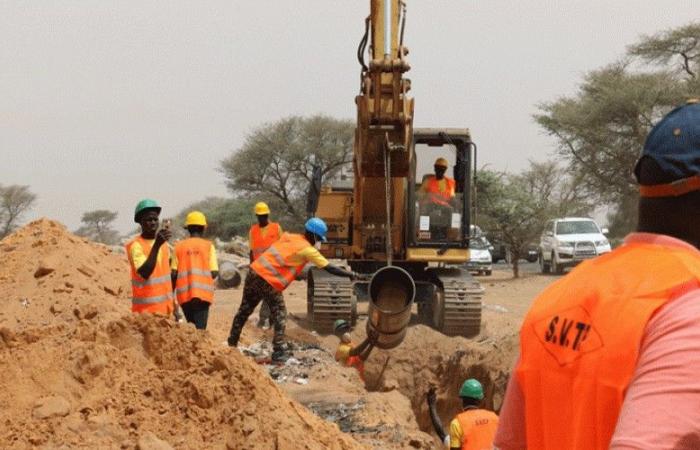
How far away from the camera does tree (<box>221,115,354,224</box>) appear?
45969 mm

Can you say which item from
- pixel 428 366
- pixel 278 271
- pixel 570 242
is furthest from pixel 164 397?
pixel 570 242

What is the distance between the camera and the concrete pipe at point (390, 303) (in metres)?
9.24

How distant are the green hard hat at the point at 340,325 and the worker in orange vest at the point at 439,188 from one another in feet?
6.49

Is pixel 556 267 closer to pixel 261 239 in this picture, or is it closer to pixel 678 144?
pixel 261 239

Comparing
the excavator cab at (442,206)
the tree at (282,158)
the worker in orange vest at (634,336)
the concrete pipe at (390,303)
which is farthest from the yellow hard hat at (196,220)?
the tree at (282,158)

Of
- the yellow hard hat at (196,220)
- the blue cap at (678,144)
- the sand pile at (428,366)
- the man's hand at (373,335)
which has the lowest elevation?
the sand pile at (428,366)

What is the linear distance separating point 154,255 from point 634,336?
6659mm

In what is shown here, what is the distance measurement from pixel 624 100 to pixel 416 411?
23391 millimetres

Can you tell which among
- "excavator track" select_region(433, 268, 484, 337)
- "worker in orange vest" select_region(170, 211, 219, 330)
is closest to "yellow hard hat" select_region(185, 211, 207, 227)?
"worker in orange vest" select_region(170, 211, 219, 330)

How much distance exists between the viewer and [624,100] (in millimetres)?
33875

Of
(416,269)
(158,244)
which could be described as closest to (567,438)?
(158,244)

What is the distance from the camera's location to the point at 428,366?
1305 cm

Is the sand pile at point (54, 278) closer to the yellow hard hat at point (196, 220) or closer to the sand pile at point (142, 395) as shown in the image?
the yellow hard hat at point (196, 220)

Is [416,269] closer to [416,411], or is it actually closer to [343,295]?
[343,295]
